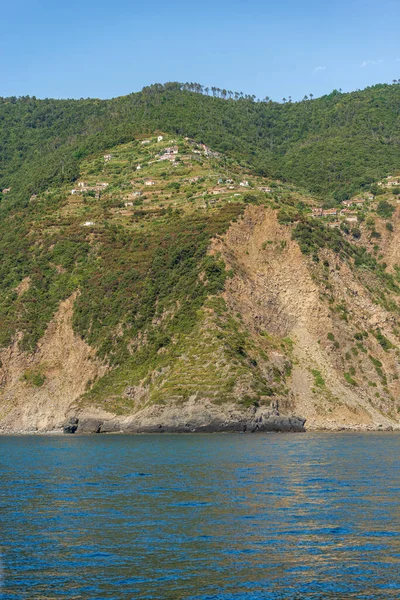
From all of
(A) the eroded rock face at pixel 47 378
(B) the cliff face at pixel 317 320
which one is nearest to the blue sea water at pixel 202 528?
(B) the cliff face at pixel 317 320

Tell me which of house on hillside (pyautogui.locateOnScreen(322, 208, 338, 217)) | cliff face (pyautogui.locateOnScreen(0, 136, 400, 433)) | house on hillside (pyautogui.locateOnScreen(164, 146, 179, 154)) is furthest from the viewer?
house on hillside (pyautogui.locateOnScreen(164, 146, 179, 154))

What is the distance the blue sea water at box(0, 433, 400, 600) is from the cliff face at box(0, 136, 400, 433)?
1692 inches

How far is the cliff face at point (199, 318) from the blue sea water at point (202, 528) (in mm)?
42980

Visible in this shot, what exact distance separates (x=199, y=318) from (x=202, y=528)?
86.8 metres

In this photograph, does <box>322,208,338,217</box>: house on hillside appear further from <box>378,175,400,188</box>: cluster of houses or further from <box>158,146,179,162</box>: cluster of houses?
<box>158,146,179,162</box>: cluster of houses

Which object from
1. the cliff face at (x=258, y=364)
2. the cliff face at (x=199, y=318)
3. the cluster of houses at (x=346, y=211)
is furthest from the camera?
the cluster of houses at (x=346, y=211)

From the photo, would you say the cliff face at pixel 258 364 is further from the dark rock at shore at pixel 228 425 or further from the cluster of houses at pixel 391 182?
the cluster of houses at pixel 391 182

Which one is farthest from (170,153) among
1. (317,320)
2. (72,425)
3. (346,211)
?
(72,425)

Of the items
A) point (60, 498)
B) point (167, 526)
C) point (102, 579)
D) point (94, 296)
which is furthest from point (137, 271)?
point (102, 579)

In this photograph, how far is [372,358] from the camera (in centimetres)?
13188

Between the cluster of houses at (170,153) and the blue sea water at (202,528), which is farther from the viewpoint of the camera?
the cluster of houses at (170,153)

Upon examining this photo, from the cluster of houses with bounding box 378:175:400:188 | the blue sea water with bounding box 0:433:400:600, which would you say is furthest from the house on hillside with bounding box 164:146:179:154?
the blue sea water with bounding box 0:433:400:600

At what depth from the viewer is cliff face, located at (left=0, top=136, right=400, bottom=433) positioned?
119438 millimetres

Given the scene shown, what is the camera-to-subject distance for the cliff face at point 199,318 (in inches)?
4702
